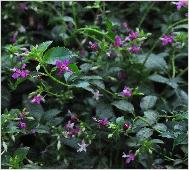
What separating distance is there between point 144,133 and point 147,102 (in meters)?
0.19

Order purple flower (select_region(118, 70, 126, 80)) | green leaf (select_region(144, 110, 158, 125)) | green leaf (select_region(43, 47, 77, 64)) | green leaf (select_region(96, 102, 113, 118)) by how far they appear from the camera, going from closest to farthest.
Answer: green leaf (select_region(43, 47, 77, 64)), green leaf (select_region(144, 110, 158, 125)), green leaf (select_region(96, 102, 113, 118)), purple flower (select_region(118, 70, 126, 80))

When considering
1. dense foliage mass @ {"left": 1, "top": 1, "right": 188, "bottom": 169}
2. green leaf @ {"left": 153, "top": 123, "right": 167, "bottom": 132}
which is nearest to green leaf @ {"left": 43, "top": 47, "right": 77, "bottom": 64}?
dense foliage mass @ {"left": 1, "top": 1, "right": 188, "bottom": 169}

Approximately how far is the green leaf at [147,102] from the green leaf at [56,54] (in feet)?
1.19

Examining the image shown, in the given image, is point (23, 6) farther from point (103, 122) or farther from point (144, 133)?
point (144, 133)

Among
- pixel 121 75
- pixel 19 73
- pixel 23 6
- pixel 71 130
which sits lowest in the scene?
pixel 71 130

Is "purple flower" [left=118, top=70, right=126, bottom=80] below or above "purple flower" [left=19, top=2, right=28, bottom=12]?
below

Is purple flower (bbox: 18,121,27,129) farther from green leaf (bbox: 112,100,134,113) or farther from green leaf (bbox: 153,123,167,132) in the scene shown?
green leaf (bbox: 153,123,167,132)

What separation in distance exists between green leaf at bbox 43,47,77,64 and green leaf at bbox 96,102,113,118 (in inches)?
11.6

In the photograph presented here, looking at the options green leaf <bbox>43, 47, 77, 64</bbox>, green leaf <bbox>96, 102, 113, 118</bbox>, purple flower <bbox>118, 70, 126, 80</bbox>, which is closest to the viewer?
green leaf <bbox>43, 47, 77, 64</bbox>

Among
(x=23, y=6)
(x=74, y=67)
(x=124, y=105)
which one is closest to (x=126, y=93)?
(x=124, y=105)

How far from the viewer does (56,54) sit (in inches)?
54.0

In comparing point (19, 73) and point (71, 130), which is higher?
point (19, 73)

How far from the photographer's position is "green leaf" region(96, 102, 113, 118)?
5.15 ft

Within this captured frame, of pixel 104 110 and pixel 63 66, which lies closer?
pixel 63 66
